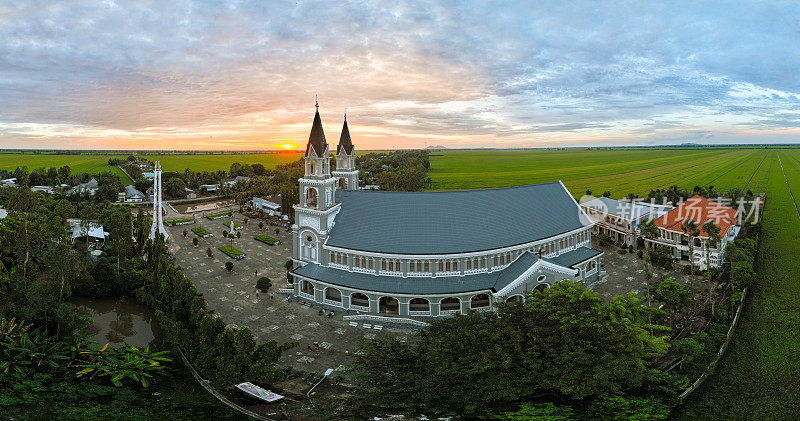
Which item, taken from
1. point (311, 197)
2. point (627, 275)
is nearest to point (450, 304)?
point (311, 197)

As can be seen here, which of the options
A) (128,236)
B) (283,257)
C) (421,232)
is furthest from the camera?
(283,257)

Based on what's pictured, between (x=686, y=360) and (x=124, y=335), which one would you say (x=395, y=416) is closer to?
(x=686, y=360)

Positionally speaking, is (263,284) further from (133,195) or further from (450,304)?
(133,195)

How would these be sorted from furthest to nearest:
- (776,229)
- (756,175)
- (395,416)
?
(756,175) < (776,229) < (395,416)

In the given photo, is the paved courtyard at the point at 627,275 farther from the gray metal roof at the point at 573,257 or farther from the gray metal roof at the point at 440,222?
the gray metal roof at the point at 440,222

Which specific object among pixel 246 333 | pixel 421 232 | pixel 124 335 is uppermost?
pixel 421 232

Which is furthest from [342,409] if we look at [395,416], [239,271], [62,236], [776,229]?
[776,229]
